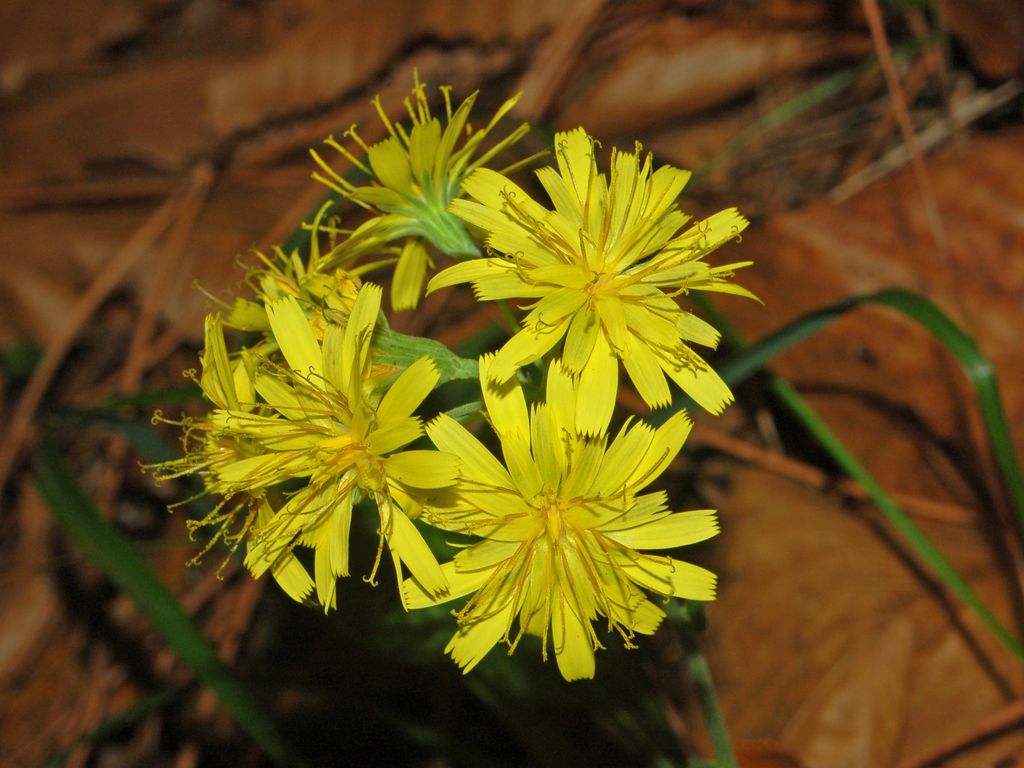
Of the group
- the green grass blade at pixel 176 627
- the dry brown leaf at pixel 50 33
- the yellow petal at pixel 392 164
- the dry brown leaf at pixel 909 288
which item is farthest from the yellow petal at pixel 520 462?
the dry brown leaf at pixel 50 33

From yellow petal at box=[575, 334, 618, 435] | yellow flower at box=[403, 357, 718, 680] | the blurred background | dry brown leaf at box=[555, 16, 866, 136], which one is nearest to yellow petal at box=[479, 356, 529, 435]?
yellow flower at box=[403, 357, 718, 680]

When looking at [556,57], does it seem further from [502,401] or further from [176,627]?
[176,627]

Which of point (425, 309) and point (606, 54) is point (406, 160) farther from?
point (606, 54)

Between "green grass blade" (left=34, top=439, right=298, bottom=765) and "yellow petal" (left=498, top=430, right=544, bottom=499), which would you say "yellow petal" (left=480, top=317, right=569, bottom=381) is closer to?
"yellow petal" (left=498, top=430, right=544, bottom=499)

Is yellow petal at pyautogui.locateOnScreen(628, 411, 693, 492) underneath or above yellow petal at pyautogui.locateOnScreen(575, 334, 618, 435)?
underneath

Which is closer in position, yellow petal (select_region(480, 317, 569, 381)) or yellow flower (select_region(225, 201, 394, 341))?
yellow petal (select_region(480, 317, 569, 381))

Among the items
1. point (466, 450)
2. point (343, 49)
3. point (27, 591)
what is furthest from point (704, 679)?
point (343, 49)

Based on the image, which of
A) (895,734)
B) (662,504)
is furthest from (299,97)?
(895,734)
